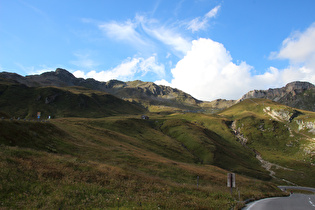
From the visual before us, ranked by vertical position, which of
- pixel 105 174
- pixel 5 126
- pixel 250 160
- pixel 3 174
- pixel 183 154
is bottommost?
pixel 250 160

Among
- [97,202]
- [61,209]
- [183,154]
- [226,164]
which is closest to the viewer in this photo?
[61,209]

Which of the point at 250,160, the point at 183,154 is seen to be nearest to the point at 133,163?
the point at 183,154

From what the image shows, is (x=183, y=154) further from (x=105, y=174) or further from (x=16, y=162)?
(x=16, y=162)

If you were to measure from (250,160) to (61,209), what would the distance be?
577 ft

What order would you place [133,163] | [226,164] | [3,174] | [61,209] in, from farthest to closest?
[226,164] < [133,163] < [3,174] < [61,209]

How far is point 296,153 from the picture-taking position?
19038 cm

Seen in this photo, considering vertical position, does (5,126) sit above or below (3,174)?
above

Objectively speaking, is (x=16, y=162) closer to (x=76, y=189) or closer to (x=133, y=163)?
(x=76, y=189)

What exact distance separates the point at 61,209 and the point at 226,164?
120 meters

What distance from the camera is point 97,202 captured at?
54.0ft

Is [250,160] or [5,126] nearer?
[5,126]

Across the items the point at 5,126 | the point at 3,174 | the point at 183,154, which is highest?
the point at 5,126

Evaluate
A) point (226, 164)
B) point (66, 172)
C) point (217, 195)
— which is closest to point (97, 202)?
point (66, 172)

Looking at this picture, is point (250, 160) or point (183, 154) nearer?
point (183, 154)
